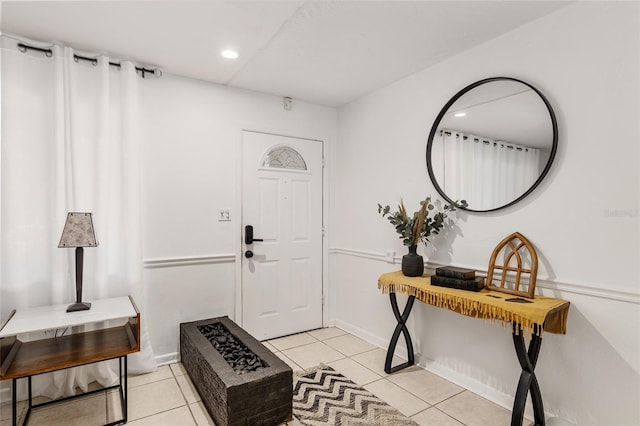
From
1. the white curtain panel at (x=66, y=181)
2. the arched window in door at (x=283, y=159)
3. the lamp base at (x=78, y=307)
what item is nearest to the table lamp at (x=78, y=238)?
the lamp base at (x=78, y=307)

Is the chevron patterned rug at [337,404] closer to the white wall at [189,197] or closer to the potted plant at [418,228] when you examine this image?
the potted plant at [418,228]

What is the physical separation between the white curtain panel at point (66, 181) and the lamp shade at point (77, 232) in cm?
27

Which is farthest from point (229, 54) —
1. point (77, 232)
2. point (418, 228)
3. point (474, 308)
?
point (474, 308)

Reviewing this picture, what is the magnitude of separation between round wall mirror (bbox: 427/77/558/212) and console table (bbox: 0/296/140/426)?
93.4 inches

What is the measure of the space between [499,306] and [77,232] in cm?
259

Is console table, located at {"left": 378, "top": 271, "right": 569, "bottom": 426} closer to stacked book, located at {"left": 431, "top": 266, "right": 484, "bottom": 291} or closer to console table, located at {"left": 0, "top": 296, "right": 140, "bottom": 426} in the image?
stacked book, located at {"left": 431, "top": 266, "right": 484, "bottom": 291}

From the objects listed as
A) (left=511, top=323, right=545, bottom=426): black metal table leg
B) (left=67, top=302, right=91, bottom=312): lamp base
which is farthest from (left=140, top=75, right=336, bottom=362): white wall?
(left=511, top=323, right=545, bottom=426): black metal table leg

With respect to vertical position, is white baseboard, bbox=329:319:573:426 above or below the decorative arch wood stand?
below

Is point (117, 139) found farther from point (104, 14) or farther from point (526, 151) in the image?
point (526, 151)

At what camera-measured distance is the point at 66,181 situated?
2371 millimetres

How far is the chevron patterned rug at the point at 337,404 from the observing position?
205cm

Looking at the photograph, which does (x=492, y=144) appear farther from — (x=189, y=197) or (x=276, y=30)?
(x=189, y=197)

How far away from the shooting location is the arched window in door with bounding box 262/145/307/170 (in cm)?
335

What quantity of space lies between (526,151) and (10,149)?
332 centimetres
